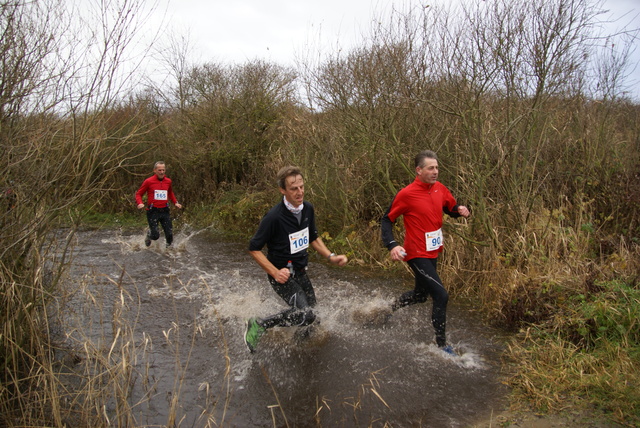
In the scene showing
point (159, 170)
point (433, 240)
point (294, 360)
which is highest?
point (159, 170)

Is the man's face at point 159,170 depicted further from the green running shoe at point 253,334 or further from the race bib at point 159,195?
the green running shoe at point 253,334

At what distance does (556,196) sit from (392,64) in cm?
337

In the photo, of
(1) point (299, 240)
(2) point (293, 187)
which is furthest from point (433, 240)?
(2) point (293, 187)

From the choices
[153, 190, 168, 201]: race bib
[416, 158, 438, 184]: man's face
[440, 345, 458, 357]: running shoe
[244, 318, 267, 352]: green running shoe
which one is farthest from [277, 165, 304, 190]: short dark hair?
[153, 190, 168, 201]: race bib

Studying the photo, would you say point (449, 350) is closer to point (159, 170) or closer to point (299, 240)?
point (299, 240)

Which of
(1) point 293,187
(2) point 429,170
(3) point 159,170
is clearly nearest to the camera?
(1) point 293,187

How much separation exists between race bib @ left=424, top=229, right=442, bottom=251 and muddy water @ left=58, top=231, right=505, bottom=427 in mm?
1052

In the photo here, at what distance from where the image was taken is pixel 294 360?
455cm

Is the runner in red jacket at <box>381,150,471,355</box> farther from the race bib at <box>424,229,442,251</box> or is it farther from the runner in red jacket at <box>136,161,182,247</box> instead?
the runner in red jacket at <box>136,161,182,247</box>

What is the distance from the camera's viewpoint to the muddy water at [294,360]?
3588mm

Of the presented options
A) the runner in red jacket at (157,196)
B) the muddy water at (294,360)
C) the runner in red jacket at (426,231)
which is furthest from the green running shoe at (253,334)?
the runner in red jacket at (157,196)

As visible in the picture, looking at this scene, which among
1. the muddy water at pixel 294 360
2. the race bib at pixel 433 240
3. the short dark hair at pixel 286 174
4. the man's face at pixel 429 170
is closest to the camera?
the muddy water at pixel 294 360

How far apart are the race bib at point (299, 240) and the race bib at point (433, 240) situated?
46.2 inches

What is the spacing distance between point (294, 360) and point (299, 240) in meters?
1.20
